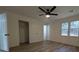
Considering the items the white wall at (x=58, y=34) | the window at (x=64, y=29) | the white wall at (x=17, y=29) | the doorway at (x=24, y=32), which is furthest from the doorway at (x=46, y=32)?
the doorway at (x=24, y=32)

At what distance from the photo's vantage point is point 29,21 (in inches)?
238

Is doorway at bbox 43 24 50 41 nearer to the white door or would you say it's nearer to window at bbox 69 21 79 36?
window at bbox 69 21 79 36

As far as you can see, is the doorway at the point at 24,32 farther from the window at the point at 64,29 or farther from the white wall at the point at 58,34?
the window at the point at 64,29

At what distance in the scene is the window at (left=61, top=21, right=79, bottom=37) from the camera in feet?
19.4

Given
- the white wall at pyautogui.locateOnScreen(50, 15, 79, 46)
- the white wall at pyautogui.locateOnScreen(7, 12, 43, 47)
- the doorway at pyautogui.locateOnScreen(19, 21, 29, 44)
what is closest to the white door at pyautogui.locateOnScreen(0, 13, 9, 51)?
the white wall at pyautogui.locateOnScreen(7, 12, 43, 47)

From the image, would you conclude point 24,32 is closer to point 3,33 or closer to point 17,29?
point 17,29

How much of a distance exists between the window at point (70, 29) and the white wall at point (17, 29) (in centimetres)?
204

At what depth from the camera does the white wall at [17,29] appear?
4578mm

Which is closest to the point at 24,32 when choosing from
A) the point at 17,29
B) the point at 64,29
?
the point at 17,29

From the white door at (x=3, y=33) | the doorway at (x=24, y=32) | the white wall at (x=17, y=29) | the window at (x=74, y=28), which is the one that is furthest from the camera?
the doorway at (x=24, y=32)

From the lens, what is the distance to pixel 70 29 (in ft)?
20.5
